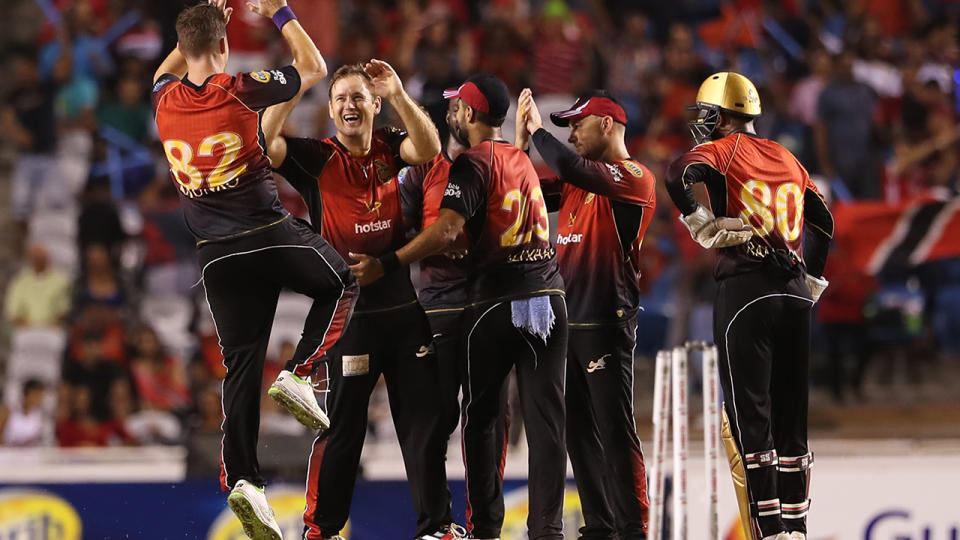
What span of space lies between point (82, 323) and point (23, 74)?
3.90 meters

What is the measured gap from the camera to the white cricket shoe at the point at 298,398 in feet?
21.8

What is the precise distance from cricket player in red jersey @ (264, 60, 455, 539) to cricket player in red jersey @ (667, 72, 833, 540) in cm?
165

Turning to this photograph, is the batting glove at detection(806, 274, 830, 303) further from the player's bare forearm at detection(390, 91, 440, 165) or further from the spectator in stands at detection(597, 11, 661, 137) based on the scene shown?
the spectator in stands at detection(597, 11, 661, 137)

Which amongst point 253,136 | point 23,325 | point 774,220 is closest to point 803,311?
point 774,220

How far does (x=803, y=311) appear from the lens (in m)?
7.60

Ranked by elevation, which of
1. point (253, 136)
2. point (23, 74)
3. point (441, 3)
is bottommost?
point (253, 136)

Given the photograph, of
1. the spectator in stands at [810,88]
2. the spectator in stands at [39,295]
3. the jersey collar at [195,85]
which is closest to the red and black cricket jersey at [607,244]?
the jersey collar at [195,85]

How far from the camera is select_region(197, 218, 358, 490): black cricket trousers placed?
683 centimetres

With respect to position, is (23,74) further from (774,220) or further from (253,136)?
(774,220)

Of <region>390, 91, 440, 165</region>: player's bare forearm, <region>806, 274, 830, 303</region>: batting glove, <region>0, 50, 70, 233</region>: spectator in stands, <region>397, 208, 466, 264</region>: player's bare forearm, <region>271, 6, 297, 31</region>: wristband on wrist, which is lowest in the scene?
<region>806, 274, 830, 303</region>: batting glove

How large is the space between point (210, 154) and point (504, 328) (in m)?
1.87

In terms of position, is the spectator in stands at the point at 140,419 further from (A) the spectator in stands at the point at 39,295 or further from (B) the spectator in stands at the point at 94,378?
(A) the spectator in stands at the point at 39,295

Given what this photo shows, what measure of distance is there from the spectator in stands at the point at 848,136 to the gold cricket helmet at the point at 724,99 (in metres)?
7.17

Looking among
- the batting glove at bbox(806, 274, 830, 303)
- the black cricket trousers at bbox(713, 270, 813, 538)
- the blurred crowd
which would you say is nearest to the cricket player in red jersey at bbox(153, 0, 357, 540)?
the black cricket trousers at bbox(713, 270, 813, 538)
